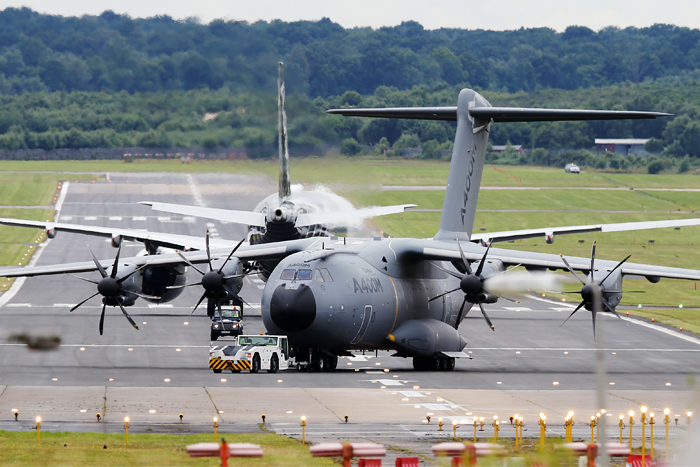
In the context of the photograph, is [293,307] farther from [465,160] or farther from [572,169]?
[572,169]

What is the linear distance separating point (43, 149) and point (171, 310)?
1256 inches

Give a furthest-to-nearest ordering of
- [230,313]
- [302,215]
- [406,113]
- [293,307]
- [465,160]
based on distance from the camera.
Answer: [302,215] < [230,313] < [465,160] < [406,113] < [293,307]

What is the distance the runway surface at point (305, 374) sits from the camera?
2820 cm

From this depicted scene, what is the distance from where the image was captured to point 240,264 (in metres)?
43.1

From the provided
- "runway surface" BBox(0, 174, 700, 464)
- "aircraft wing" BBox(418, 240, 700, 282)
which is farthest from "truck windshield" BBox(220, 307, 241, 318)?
"aircraft wing" BBox(418, 240, 700, 282)

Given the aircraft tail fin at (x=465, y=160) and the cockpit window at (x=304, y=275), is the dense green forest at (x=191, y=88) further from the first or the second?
the cockpit window at (x=304, y=275)

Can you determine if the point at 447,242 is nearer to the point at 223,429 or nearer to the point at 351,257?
the point at 351,257

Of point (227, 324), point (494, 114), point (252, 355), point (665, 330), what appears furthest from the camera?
point (665, 330)

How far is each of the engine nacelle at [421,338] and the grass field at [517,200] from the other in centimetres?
1529

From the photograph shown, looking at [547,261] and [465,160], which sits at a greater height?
[465,160]

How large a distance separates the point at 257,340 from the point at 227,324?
1107 cm

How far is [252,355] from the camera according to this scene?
36250mm

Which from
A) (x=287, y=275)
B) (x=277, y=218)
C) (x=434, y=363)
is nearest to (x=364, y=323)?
(x=287, y=275)

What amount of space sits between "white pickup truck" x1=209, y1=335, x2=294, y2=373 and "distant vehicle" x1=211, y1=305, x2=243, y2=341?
10276 mm
